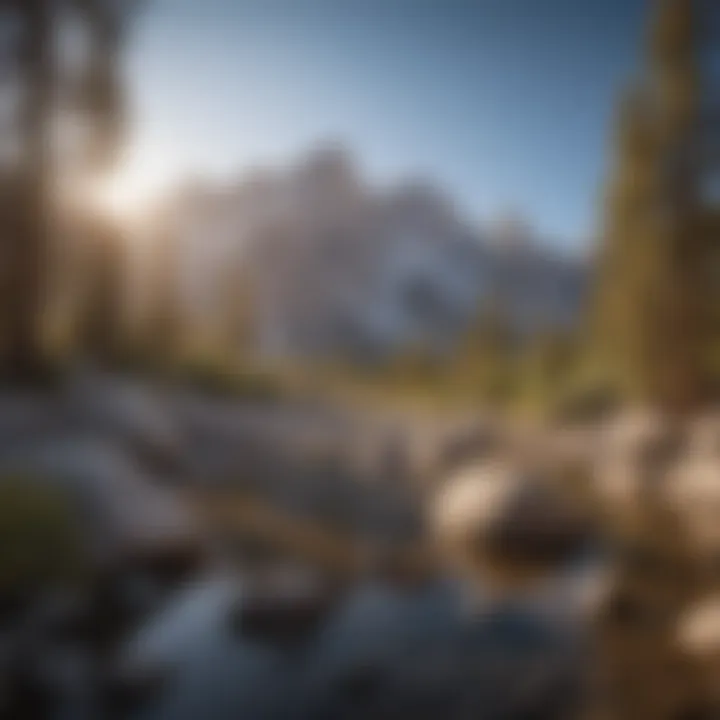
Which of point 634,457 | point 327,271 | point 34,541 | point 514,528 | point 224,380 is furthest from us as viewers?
point 327,271

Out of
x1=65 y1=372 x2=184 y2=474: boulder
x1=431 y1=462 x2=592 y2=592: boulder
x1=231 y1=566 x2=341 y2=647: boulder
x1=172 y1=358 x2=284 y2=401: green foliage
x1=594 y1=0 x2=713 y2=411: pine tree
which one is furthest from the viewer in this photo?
x1=172 y1=358 x2=284 y2=401: green foliage

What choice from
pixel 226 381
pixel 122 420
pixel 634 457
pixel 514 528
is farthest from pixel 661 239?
pixel 122 420

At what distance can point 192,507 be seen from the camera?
9539 mm

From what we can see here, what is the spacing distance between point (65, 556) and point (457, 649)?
3.60 metres

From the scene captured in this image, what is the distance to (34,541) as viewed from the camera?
262 inches

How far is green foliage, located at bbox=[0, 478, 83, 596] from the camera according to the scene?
6.48 meters

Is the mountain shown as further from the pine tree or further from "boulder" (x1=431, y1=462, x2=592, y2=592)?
"boulder" (x1=431, y1=462, x2=592, y2=592)

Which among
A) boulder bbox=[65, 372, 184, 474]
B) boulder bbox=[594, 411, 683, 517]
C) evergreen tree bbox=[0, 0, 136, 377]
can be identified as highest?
evergreen tree bbox=[0, 0, 136, 377]

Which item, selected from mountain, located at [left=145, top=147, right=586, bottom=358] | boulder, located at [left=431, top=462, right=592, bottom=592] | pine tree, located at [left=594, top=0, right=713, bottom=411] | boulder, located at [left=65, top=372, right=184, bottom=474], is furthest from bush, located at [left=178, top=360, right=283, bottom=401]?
pine tree, located at [left=594, top=0, right=713, bottom=411]

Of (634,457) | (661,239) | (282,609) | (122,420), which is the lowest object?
(282,609)

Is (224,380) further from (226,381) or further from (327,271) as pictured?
(327,271)

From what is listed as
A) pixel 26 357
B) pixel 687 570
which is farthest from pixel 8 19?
pixel 687 570

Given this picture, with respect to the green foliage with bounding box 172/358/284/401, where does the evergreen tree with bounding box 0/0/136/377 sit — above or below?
above

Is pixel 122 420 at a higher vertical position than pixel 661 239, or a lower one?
lower
